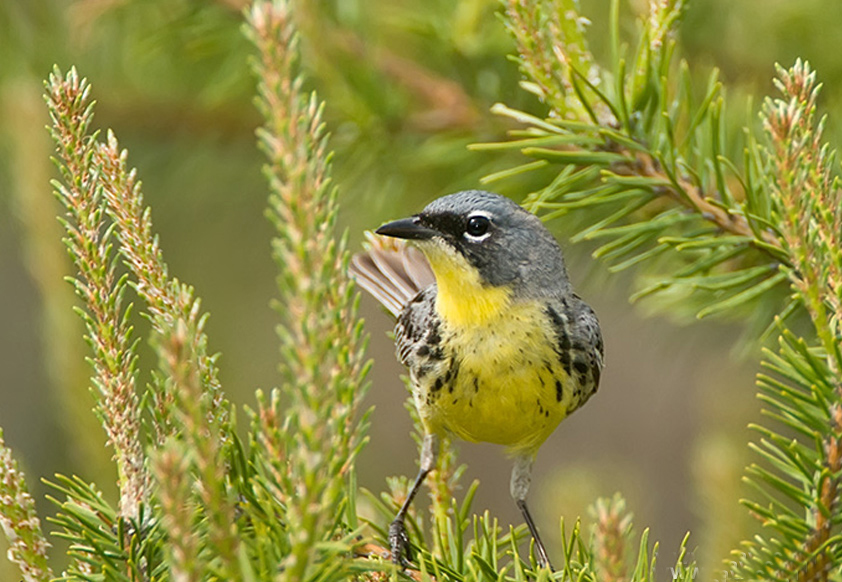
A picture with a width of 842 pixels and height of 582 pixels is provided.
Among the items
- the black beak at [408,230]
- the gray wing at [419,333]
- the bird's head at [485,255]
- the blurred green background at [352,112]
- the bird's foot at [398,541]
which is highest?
the blurred green background at [352,112]

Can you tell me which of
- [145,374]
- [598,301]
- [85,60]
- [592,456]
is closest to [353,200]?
[85,60]

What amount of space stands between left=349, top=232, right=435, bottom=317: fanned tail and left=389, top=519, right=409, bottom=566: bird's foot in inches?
41.2

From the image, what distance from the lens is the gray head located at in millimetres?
2402

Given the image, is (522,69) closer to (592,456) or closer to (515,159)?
(515,159)

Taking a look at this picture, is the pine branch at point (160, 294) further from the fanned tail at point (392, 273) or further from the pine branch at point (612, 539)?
the fanned tail at point (392, 273)

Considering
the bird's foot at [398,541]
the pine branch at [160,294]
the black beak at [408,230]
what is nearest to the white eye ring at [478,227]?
the black beak at [408,230]

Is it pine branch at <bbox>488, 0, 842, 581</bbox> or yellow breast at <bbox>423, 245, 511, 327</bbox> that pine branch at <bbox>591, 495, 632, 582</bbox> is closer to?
pine branch at <bbox>488, 0, 842, 581</bbox>

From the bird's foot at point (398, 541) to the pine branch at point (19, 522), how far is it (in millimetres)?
635

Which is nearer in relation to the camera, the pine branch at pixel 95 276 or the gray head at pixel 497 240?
the pine branch at pixel 95 276

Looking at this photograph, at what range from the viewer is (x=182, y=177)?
126 inches

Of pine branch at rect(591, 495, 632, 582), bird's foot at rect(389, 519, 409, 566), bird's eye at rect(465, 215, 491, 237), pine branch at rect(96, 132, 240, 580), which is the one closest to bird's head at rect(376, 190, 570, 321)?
bird's eye at rect(465, 215, 491, 237)

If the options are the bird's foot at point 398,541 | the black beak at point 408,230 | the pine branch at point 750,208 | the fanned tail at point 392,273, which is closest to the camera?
the pine branch at point 750,208

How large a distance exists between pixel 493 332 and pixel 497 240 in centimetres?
25

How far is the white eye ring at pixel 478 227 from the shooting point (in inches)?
96.6
